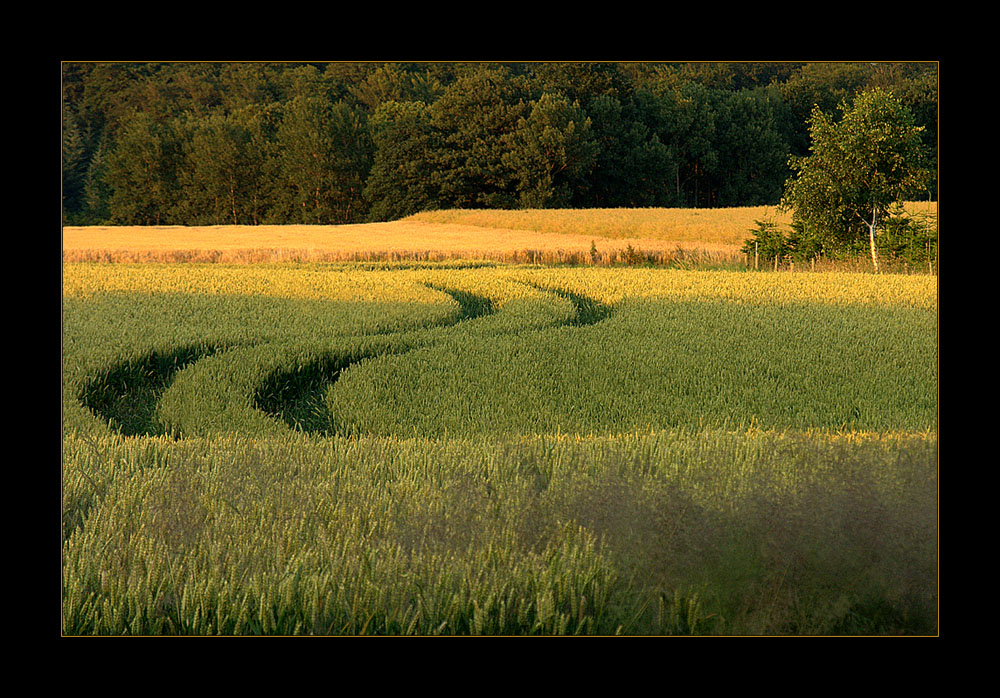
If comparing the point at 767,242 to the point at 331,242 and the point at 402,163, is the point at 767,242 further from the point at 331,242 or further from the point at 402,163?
the point at 402,163

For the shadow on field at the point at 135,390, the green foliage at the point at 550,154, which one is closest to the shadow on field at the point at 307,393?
the shadow on field at the point at 135,390

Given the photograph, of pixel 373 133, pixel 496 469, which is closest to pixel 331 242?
pixel 373 133

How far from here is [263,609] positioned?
290cm

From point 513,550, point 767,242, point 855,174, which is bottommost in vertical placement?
point 513,550

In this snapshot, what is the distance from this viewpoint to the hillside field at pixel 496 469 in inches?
117

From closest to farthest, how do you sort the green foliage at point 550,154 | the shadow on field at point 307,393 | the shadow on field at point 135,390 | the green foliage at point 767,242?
the shadow on field at point 135,390 → the shadow on field at point 307,393 → the green foliage at point 767,242 → the green foliage at point 550,154

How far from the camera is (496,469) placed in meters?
3.79

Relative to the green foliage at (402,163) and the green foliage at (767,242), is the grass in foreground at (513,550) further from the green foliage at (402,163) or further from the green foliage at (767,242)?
the green foliage at (402,163)

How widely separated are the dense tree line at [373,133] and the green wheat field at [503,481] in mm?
1438

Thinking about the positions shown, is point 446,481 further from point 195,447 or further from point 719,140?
point 719,140

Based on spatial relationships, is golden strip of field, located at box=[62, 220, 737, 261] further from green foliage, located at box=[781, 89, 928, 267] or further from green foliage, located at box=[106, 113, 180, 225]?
green foliage, located at box=[781, 89, 928, 267]

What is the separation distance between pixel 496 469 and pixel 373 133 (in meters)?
19.1

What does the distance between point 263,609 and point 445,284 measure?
9556mm
